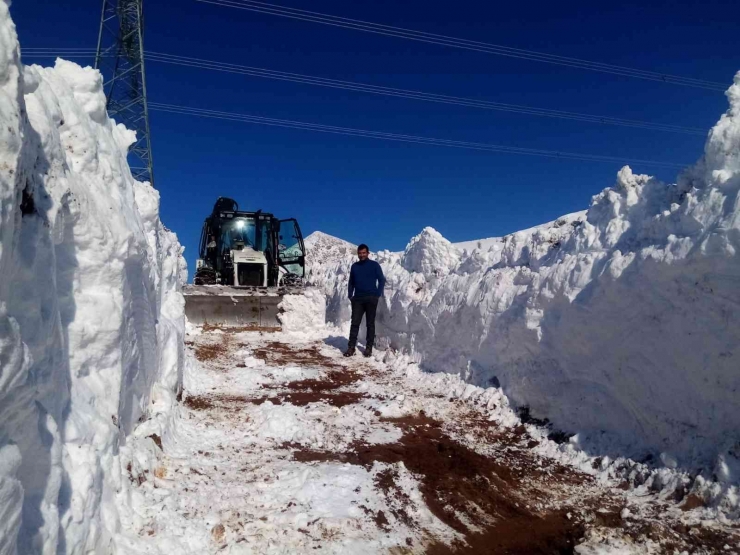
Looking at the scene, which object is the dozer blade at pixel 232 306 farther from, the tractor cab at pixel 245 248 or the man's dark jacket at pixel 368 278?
the man's dark jacket at pixel 368 278

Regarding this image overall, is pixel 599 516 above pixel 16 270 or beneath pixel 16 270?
beneath

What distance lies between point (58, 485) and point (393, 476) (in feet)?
7.31

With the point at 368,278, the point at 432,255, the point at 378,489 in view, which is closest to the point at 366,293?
the point at 368,278

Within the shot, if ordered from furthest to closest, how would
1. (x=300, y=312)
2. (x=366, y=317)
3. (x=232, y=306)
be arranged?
(x=300, y=312) → (x=232, y=306) → (x=366, y=317)

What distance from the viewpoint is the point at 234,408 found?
492 centimetres

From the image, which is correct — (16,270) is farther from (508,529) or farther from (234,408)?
(234,408)

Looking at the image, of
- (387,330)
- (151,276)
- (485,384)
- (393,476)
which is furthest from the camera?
(387,330)

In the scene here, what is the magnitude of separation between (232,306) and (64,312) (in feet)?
30.9

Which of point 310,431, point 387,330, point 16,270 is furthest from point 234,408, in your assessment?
point 387,330

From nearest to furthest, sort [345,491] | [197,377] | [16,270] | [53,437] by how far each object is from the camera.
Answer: [16,270] → [53,437] → [345,491] → [197,377]

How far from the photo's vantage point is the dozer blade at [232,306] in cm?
1146

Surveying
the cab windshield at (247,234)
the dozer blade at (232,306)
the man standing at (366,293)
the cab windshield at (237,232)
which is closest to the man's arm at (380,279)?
the man standing at (366,293)

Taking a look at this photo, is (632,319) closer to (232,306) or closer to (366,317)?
(366,317)

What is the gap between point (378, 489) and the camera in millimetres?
3271
